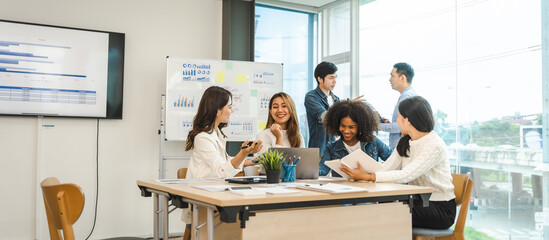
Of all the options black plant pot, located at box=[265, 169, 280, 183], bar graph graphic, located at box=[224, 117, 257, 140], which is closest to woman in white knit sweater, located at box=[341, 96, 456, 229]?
black plant pot, located at box=[265, 169, 280, 183]

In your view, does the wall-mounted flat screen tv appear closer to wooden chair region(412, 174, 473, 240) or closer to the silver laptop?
the silver laptop

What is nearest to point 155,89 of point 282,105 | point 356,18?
point 282,105

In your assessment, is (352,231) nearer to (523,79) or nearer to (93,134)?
(523,79)

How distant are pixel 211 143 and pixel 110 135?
1992 millimetres

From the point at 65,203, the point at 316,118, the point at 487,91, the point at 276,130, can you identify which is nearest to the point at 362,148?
the point at 276,130

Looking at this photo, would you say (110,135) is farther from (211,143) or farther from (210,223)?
(210,223)

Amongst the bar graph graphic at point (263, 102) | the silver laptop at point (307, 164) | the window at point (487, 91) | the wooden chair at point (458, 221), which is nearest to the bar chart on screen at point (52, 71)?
the bar graph graphic at point (263, 102)

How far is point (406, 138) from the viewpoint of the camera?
A: 2.52 m

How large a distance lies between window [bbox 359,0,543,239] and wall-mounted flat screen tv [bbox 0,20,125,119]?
272 centimetres

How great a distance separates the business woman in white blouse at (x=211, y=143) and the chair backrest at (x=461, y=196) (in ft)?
3.88

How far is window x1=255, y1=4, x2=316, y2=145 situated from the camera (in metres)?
5.05

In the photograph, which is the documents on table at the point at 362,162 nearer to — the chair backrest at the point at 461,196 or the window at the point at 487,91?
the chair backrest at the point at 461,196

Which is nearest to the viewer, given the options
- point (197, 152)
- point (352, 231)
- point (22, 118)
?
point (352, 231)

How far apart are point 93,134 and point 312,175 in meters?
2.52
